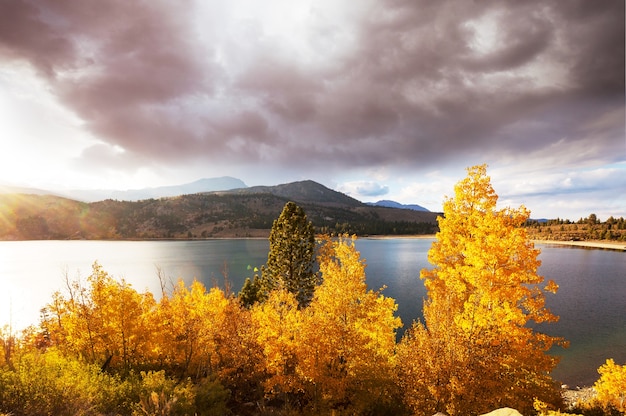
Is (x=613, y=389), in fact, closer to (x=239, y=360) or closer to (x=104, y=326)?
(x=239, y=360)

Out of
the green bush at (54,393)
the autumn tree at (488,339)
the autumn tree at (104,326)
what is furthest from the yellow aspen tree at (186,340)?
the autumn tree at (488,339)

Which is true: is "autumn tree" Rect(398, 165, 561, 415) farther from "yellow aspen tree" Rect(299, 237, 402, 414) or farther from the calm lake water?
the calm lake water

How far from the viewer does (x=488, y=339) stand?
18.6m

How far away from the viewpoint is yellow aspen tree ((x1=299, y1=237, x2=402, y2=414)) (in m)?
23.2

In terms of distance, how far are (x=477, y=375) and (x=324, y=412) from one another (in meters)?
11.1

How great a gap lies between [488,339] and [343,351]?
964 cm

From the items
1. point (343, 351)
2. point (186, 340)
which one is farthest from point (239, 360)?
point (343, 351)

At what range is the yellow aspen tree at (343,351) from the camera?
23.2 metres

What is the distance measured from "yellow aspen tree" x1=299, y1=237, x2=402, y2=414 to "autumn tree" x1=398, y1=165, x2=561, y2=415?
3595 mm

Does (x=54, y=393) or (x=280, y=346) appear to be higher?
(x=54, y=393)

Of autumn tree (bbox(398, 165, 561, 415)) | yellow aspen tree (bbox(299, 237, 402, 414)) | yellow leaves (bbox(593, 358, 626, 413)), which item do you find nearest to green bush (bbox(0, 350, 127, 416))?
yellow aspen tree (bbox(299, 237, 402, 414))

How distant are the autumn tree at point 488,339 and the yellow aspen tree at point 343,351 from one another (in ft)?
11.8

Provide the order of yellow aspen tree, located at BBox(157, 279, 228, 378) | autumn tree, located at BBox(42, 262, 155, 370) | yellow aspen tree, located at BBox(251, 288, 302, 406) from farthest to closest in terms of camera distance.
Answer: yellow aspen tree, located at BBox(157, 279, 228, 378) → autumn tree, located at BBox(42, 262, 155, 370) → yellow aspen tree, located at BBox(251, 288, 302, 406)

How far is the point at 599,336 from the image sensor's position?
177 ft
